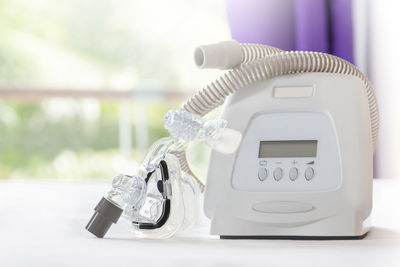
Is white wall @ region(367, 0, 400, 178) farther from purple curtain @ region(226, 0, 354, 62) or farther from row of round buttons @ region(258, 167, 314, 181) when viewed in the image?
row of round buttons @ region(258, 167, 314, 181)

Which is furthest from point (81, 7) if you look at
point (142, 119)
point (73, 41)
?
point (142, 119)

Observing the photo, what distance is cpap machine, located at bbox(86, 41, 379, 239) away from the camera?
63cm

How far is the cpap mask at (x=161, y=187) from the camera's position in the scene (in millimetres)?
610

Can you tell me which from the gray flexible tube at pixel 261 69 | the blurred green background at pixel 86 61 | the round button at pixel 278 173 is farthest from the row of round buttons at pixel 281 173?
the blurred green background at pixel 86 61

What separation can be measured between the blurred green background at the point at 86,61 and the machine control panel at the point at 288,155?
4.65m

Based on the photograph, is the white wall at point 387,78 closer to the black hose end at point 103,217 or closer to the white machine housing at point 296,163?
the white machine housing at point 296,163

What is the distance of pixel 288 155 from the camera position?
25.9 inches

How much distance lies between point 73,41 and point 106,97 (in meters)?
2.85

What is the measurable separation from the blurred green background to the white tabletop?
15.0ft

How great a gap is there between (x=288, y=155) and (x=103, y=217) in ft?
0.74

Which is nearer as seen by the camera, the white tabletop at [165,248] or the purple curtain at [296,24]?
the white tabletop at [165,248]

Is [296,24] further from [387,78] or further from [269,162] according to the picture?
[269,162]

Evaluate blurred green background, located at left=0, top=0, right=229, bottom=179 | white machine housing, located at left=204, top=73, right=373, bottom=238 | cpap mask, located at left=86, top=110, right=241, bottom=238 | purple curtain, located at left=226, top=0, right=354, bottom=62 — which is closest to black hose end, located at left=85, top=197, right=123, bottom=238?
cpap mask, located at left=86, top=110, right=241, bottom=238

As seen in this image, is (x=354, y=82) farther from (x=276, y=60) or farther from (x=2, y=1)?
(x=2, y=1)
